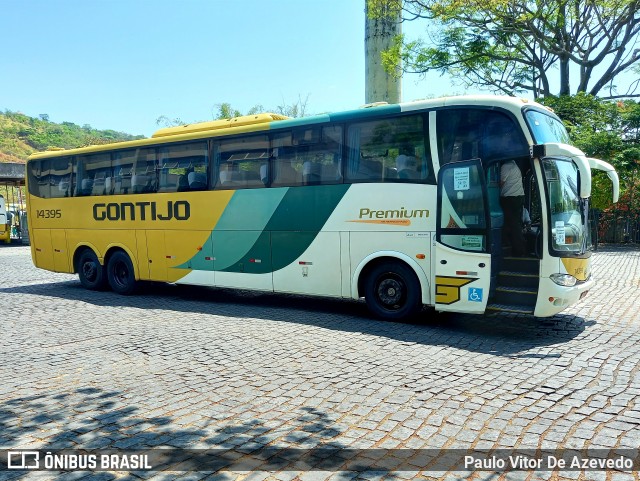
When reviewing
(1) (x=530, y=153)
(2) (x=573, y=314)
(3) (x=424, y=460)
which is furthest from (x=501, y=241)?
(3) (x=424, y=460)

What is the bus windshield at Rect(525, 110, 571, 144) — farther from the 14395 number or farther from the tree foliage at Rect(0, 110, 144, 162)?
the tree foliage at Rect(0, 110, 144, 162)

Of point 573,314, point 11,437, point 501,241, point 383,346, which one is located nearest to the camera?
point 11,437

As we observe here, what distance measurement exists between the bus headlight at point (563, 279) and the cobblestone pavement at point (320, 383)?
0.73 metres

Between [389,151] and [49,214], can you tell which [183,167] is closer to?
[389,151]

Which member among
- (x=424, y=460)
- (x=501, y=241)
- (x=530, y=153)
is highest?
(x=530, y=153)

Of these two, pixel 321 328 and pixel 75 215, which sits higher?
pixel 75 215

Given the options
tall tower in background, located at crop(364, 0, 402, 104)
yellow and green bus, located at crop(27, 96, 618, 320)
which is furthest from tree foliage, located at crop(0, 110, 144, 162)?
yellow and green bus, located at crop(27, 96, 618, 320)

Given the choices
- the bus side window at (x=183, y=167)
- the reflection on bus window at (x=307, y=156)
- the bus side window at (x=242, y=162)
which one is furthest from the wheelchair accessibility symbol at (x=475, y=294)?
the bus side window at (x=183, y=167)

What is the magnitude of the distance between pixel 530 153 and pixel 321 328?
3.87m

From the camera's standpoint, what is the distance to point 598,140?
20.8 meters

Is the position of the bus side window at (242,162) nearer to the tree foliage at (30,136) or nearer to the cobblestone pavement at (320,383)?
the cobblestone pavement at (320,383)

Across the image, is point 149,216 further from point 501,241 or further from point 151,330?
point 501,241

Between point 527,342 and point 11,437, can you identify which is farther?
point 527,342

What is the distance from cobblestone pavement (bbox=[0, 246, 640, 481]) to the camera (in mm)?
3975
